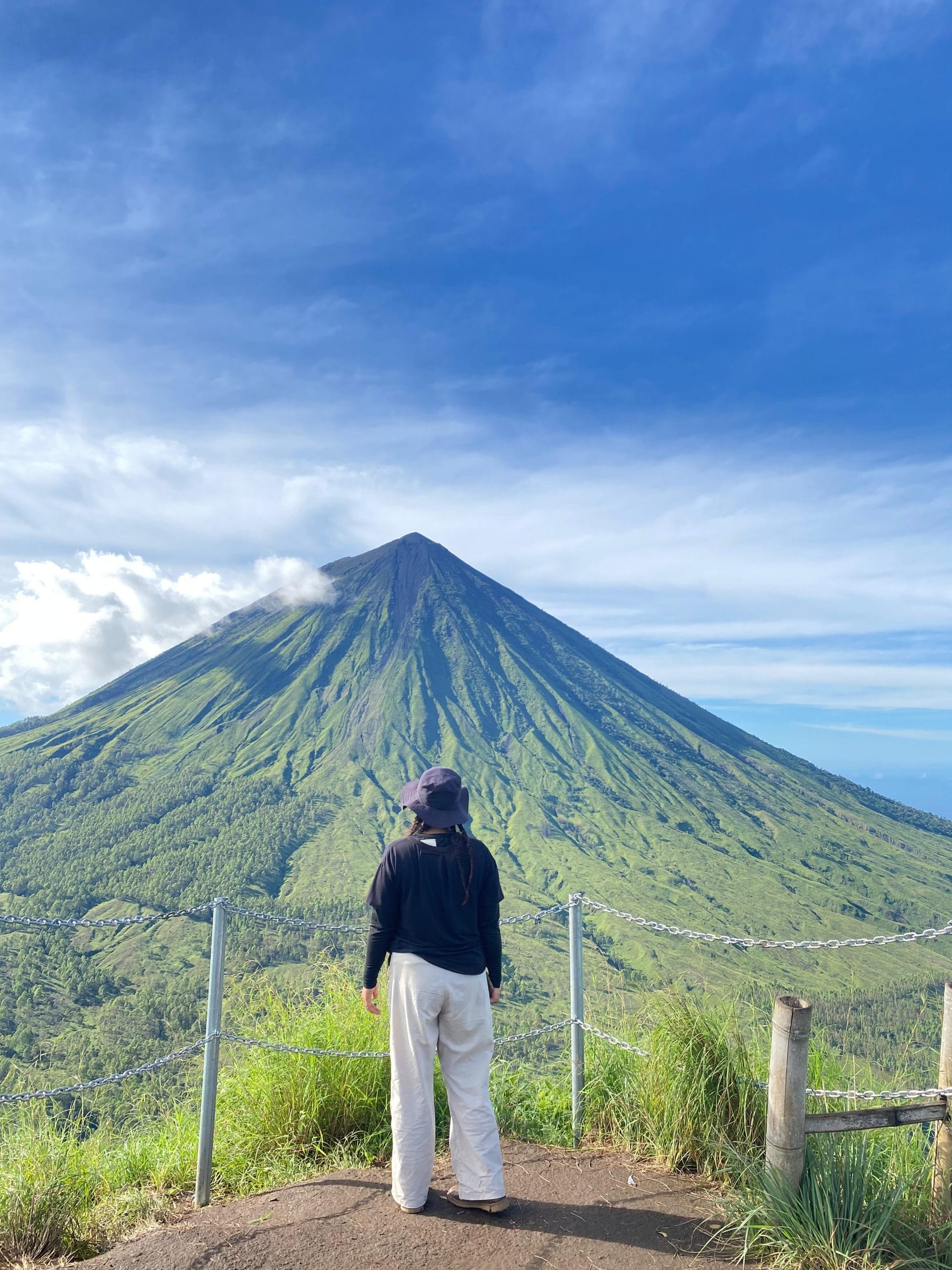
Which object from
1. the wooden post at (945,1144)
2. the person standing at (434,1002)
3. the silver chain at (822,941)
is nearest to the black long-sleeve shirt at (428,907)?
the person standing at (434,1002)

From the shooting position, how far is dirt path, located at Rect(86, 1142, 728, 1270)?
11.3 ft

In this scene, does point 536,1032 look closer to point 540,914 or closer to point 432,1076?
point 540,914

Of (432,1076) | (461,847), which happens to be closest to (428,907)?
(461,847)

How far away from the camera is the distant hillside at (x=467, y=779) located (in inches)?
3711

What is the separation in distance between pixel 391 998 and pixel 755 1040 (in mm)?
2106

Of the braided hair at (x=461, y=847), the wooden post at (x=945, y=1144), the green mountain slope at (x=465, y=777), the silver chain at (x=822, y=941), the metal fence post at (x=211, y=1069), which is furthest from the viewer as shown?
the green mountain slope at (x=465, y=777)

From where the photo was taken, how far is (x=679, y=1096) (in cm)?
425

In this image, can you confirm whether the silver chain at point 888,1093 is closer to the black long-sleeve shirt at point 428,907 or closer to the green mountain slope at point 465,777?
the black long-sleeve shirt at point 428,907

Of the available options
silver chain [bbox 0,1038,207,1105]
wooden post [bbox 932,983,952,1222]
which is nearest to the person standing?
silver chain [bbox 0,1038,207,1105]

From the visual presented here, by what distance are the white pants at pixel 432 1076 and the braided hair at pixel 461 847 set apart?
1.27 ft

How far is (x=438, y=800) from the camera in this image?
12.7ft

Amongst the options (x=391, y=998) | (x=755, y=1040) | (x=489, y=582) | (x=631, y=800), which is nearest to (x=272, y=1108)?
(x=391, y=998)

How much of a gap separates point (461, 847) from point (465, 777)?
111 m

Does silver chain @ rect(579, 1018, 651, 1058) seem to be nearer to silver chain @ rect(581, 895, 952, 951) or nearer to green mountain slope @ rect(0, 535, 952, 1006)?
silver chain @ rect(581, 895, 952, 951)
